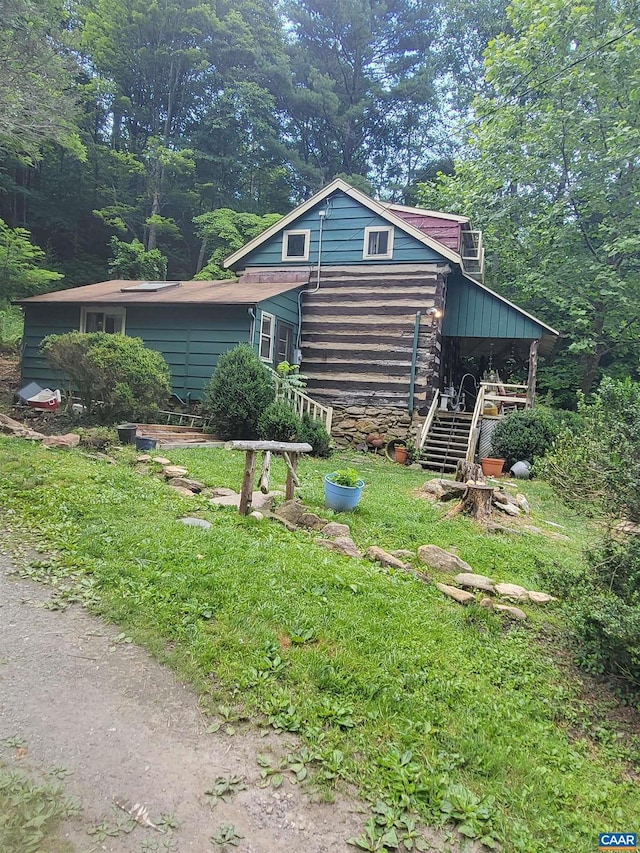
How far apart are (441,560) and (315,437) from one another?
20.8 ft

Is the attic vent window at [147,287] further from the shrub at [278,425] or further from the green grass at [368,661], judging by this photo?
the green grass at [368,661]

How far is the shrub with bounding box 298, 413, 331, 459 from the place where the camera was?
34.9 feet

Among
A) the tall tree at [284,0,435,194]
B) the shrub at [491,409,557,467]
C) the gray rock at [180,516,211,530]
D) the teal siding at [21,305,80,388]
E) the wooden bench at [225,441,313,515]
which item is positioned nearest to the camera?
the gray rock at [180,516,211,530]

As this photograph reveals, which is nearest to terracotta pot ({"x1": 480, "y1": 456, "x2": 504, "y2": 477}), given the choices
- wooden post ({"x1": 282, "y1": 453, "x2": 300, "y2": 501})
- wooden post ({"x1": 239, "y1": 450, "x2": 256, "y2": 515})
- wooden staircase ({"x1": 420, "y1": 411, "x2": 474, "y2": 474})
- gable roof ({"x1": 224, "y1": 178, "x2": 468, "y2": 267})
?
wooden staircase ({"x1": 420, "y1": 411, "x2": 474, "y2": 474})

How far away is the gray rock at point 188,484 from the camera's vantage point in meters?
6.36

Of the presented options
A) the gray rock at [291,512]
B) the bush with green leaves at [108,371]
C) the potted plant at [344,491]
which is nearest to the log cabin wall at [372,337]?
the bush with green leaves at [108,371]

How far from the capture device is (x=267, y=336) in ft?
42.9

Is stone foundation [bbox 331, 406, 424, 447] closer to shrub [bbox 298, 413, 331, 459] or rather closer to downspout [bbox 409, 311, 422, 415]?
downspout [bbox 409, 311, 422, 415]

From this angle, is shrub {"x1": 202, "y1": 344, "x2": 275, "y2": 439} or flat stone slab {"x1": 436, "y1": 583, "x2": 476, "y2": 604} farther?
shrub {"x1": 202, "y1": 344, "x2": 275, "y2": 439}

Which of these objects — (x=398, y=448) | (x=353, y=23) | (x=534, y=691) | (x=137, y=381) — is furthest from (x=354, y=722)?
(x=353, y=23)

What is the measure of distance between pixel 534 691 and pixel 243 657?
1770mm

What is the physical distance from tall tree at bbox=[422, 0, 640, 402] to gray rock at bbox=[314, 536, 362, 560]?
47.2 feet

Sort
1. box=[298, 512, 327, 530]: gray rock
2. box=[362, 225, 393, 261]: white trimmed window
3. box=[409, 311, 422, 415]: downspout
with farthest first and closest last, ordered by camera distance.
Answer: box=[362, 225, 393, 261]: white trimmed window
box=[409, 311, 422, 415]: downspout
box=[298, 512, 327, 530]: gray rock

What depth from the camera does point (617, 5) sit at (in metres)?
15.8
